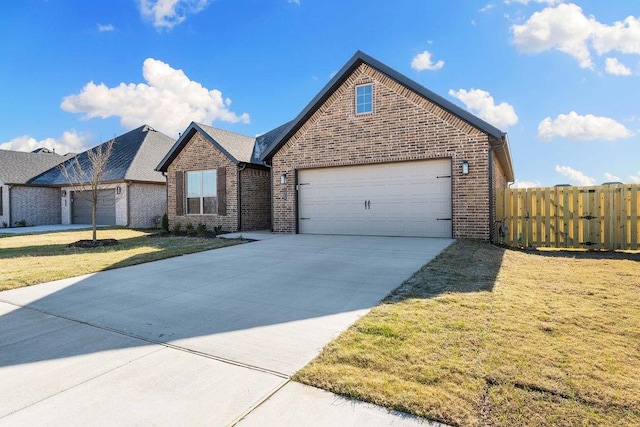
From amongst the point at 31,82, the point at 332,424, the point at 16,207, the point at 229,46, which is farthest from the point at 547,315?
the point at 16,207

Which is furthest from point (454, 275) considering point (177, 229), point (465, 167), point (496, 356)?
point (177, 229)

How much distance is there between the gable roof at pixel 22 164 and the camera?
22.7m

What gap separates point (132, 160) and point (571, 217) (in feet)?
70.6

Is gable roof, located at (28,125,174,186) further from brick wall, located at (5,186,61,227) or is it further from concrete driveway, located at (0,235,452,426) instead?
concrete driveway, located at (0,235,452,426)

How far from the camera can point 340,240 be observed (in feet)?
36.3

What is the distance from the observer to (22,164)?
80.0 feet

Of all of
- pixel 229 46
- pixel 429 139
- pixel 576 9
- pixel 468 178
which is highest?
pixel 229 46

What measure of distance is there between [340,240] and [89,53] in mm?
13409

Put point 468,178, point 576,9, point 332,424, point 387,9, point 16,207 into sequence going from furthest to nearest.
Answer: point 16,207, point 387,9, point 468,178, point 576,9, point 332,424

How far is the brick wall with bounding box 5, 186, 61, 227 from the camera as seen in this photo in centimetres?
2256

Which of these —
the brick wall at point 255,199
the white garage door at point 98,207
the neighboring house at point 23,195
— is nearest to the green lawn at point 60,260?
the brick wall at point 255,199

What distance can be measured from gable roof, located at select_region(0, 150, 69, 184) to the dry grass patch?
1056 inches

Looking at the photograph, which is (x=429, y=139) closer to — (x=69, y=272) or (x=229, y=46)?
(x=229, y=46)

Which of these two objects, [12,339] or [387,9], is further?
[387,9]
